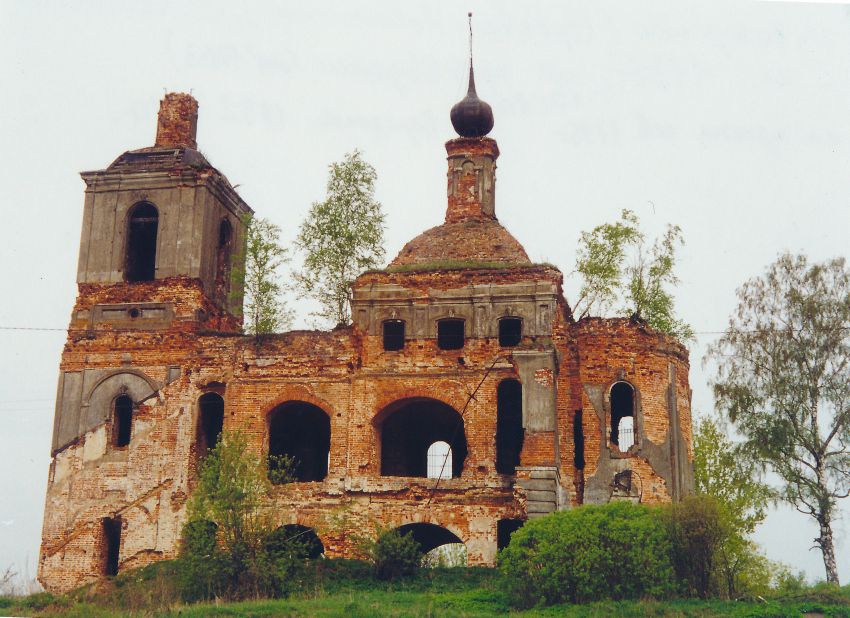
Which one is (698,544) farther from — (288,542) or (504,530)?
(288,542)

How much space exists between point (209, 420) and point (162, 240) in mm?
4006

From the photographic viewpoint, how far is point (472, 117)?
29516mm

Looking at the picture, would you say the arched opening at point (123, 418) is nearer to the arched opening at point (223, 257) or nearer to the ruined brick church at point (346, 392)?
the ruined brick church at point (346, 392)

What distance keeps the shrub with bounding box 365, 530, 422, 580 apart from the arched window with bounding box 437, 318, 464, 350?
418cm

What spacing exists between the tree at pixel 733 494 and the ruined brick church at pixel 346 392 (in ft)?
5.38

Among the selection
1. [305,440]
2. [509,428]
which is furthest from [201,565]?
[509,428]

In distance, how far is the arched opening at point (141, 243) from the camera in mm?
27125

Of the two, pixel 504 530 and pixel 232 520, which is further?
pixel 504 530

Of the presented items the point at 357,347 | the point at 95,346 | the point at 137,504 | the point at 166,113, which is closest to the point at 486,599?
the point at 357,347

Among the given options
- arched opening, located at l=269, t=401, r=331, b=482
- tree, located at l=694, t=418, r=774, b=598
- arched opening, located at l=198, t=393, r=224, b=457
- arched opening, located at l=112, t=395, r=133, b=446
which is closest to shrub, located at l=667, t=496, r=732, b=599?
tree, located at l=694, t=418, r=774, b=598

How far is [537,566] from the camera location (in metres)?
20.6

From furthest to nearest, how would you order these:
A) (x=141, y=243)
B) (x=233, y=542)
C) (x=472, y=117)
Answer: (x=472, y=117)
(x=141, y=243)
(x=233, y=542)

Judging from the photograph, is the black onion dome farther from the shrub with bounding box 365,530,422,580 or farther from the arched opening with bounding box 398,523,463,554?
the shrub with bounding box 365,530,422,580

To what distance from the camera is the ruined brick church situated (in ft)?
77.8
